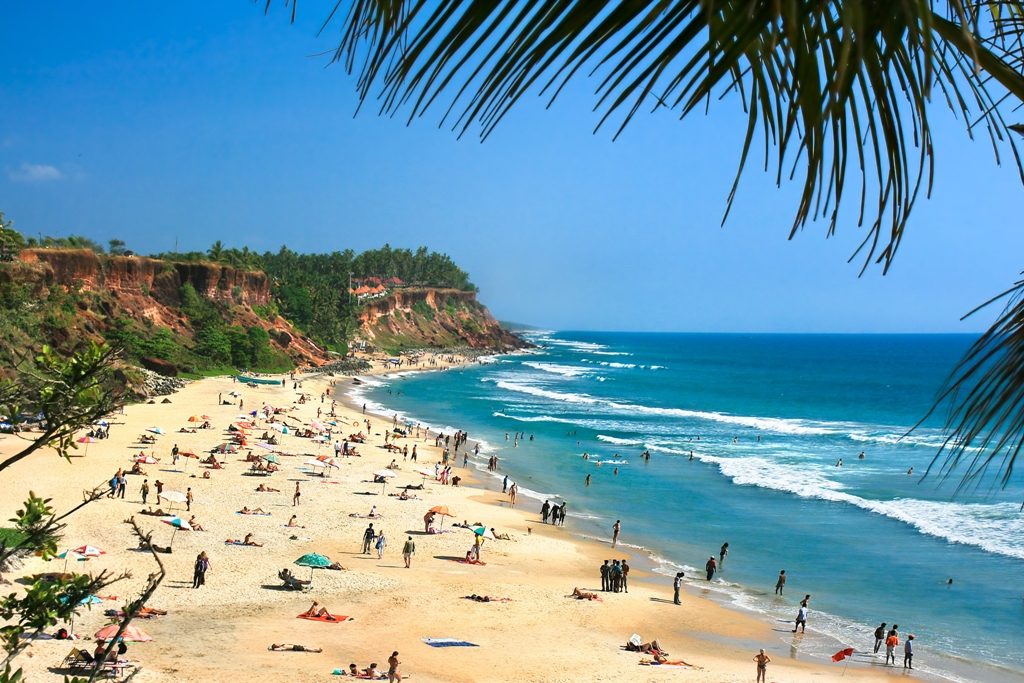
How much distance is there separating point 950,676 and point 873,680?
1985 millimetres

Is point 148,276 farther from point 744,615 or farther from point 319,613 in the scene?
point 744,615

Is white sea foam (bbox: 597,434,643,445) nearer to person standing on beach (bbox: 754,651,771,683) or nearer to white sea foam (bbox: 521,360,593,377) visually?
person standing on beach (bbox: 754,651,771,683)

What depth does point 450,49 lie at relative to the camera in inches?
50.1

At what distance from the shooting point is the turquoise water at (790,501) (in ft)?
72.4

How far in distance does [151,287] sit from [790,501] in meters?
53.1

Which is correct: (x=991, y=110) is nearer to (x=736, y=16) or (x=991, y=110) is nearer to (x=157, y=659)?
(x=736, y=16)

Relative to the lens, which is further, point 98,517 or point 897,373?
point 897,373

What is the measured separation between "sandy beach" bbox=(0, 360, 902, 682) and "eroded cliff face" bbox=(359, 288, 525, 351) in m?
84.6

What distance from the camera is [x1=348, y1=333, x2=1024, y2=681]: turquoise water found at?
72.4 feet

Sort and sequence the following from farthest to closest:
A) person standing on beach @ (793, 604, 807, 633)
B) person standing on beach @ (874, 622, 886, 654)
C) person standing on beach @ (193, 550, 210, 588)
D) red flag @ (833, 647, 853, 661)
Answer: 1. person standing on beach @ (793, 604, 807, 633)
2. person standing on beach @ (193, 550, 210, 588)
3. person standing on beach @ (874, 622, 886, 654)
4. red flag @ (833, 647, 853, 661)

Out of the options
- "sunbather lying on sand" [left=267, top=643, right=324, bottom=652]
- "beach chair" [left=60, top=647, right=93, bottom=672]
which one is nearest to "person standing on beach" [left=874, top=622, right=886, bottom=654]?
"sunbather lying on sand" [left=267, top=643, right=324, bottom=652]

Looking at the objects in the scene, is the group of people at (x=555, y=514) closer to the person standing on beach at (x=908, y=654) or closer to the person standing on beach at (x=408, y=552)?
the person standing on beach at (x=408, y=552)

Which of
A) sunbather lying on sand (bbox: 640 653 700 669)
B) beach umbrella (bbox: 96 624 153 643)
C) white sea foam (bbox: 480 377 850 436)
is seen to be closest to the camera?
beach umbrella (bbox: 96 624 153 643)

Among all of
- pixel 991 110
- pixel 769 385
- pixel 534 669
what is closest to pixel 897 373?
pixel 769 385
